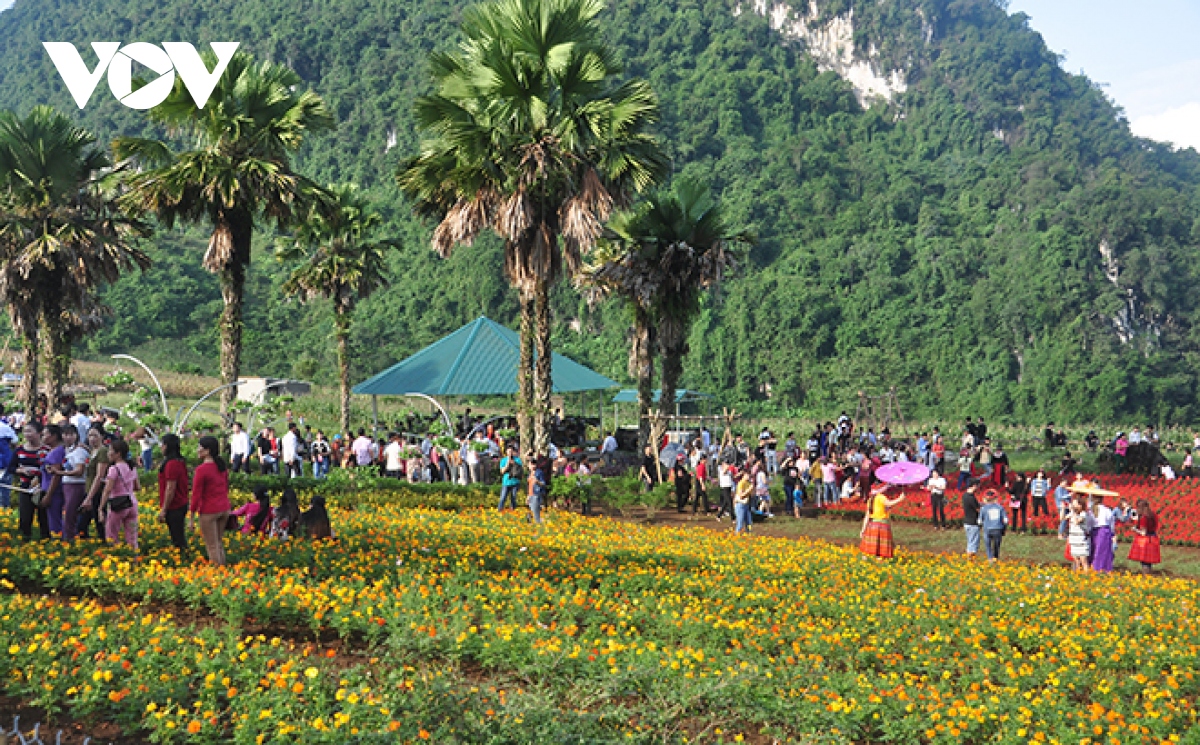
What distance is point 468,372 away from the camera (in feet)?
94.7

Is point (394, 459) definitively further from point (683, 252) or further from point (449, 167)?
point (683, 252)

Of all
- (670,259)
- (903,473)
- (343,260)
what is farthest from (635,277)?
(903,473)

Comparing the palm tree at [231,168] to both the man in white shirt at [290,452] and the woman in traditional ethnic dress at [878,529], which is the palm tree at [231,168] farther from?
the woman in traditional ethnic dress at [878,529]

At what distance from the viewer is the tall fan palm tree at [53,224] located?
22.9 metres

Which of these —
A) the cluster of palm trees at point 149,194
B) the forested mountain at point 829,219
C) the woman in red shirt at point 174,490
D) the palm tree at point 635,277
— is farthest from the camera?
the forested mountain at point 829,219

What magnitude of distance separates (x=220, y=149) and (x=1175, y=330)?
271 ft

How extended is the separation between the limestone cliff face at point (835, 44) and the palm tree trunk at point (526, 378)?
14155 cm

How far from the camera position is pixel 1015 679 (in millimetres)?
7977

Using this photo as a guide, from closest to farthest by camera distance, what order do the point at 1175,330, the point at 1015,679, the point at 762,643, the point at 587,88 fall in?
1. the point at 1015,679
2. the point at 762,643
3. the point at 587,88
4. the point at 1175,330

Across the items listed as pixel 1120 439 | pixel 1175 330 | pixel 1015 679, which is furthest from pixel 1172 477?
pixel 1175 330

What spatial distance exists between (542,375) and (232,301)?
6241 mm

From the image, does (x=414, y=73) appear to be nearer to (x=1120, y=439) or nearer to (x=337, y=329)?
(x=337, y=329)

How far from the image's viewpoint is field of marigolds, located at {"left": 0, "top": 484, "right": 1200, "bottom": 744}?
6.21m

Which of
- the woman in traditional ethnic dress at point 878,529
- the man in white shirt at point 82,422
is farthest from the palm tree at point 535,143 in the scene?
the woman in traditional ethnic dress at point 878,529
